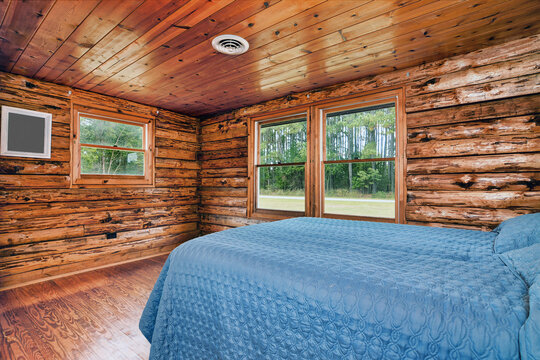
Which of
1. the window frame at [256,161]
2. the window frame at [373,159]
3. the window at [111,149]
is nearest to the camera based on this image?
the window frame at [373,159]

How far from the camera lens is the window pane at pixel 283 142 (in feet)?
12.0

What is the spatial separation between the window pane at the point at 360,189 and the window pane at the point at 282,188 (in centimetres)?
40

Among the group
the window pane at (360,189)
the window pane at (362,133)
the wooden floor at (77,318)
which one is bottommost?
the wooden floor at (77,318)

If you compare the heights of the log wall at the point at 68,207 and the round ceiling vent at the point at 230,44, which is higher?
the round ceiling vent at the point at 230,44

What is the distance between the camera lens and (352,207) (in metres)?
3.19

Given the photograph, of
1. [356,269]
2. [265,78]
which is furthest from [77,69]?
[356,269]

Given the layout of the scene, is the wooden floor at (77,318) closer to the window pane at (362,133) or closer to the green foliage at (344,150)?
the green foliage at (344,150)

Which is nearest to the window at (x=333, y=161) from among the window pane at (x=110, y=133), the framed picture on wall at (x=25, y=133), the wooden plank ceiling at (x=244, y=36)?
the wooden plank ceiling at (x=244, y=36)

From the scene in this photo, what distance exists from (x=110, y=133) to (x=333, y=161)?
318cm

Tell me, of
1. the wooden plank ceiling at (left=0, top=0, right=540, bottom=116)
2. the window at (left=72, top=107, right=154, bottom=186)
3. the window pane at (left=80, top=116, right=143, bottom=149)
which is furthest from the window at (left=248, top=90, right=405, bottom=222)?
the window pane at (left=80, top=116, right=143, bottom=149)

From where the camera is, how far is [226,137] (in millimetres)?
4438

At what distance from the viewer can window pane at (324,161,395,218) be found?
2.96 m

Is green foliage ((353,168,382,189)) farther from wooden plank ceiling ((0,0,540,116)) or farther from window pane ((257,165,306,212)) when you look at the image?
wooden plank ceiling ((0,0,540,116))

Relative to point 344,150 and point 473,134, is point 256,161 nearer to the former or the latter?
point 344,150
